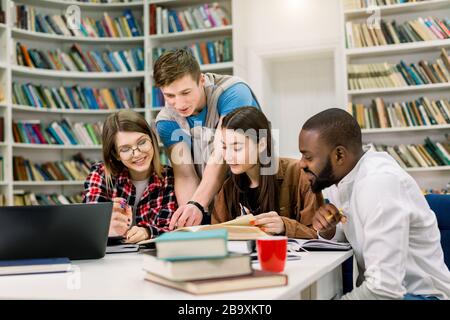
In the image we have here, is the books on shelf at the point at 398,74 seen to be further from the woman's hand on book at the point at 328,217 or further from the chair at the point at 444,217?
the woman's hand on book at the point at 328,217

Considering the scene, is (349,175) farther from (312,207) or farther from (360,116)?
(360,116)

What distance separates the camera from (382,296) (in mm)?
1025

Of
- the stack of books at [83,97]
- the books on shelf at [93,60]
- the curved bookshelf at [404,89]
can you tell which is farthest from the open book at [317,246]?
the books on shelf at [93,60]

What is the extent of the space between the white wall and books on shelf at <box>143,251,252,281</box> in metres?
3.86

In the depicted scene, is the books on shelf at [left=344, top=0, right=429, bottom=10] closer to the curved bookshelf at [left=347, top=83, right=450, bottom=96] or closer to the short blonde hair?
the curved bookshelf at [left=347, top=83, right=450, bottom=96]

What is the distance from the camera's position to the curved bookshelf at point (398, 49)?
13.9 feet

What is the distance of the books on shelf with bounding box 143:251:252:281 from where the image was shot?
0.88m

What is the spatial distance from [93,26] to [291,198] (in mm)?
3900

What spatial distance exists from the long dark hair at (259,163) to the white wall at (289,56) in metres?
2.88

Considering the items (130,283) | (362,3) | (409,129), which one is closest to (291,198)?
(130,283)

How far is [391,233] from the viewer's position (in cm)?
106

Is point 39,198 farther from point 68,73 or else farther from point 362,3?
point 362,3

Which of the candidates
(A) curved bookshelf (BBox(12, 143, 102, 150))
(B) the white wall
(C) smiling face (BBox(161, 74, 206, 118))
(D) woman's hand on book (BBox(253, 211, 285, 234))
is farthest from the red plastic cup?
(A) curved bookshelf (BBox(12, 143, 102, 150))

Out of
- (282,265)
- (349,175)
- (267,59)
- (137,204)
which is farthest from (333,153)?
(267,59)
